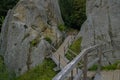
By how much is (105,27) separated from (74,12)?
21.8m

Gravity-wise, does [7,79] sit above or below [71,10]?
below

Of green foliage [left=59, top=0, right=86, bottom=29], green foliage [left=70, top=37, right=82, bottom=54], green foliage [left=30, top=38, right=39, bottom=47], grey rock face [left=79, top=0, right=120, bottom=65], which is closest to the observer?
grey rock face [left=79, top=0, right=120, bottom=65]

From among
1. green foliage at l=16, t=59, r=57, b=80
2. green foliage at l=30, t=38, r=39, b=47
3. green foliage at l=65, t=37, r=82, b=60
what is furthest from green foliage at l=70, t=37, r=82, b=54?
green foliage at l=30, t=38, r=39, b=47

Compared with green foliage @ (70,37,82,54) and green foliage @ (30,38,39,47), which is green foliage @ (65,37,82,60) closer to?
green foliage @ (70,37,82,54)

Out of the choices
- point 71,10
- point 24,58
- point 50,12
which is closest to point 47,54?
point 24,58

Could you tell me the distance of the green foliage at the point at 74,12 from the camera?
1355 inches

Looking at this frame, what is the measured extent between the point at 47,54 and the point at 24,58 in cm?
207

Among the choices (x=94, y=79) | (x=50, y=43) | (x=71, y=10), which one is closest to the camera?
(x=94, y=79)

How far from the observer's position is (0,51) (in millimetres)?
26812

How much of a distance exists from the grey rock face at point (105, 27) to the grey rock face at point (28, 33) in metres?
7.27

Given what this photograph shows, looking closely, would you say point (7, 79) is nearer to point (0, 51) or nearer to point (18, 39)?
point (18, 39)

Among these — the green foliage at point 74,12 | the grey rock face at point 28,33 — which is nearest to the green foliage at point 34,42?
the grey rock face at point 28,33

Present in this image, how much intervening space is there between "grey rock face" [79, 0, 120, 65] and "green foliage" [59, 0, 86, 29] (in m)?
19.3

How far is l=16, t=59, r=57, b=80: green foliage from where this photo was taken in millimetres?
18500
